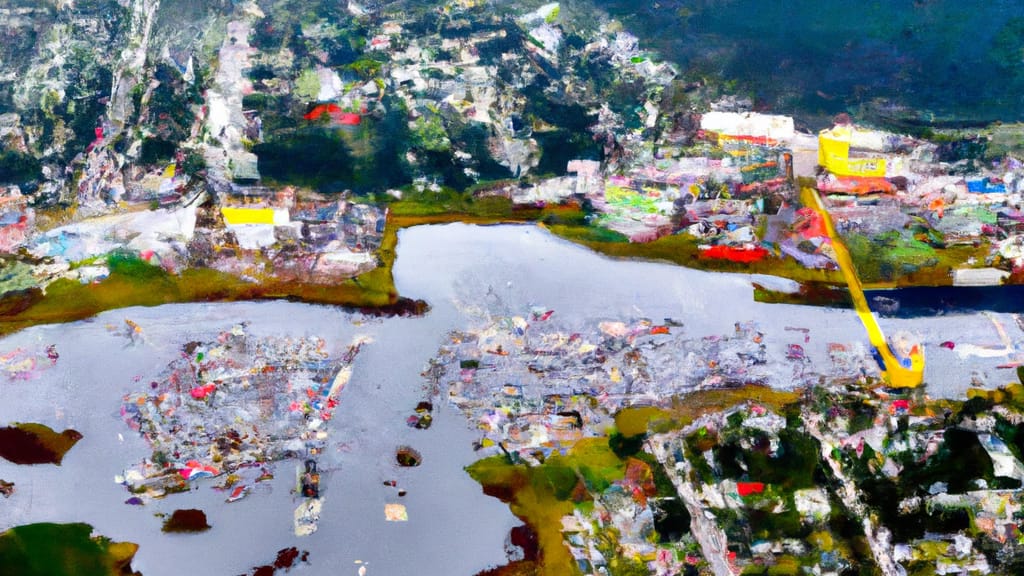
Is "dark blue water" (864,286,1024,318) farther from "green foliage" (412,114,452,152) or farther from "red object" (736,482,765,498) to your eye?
"green foliage" (412,114,452,152)

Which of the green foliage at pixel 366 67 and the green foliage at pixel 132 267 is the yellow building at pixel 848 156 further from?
the green foliage at pixel 132 267

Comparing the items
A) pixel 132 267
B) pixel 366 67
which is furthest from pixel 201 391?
pixel 366 67

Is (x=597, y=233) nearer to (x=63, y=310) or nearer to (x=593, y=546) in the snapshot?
(x=593, y=546)

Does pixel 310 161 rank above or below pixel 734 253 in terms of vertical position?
above

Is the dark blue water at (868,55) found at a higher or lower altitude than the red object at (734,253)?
higher

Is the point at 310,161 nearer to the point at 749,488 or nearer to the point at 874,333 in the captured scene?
the point at 749,488

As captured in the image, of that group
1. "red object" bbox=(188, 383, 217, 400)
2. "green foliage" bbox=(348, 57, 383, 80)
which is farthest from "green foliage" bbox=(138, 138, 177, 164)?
"red object" bbox=(188, 383, 217, 400)

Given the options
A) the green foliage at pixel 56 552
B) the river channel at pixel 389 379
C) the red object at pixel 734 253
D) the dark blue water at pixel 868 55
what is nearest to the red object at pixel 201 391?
the river channel at pixel 389 379
